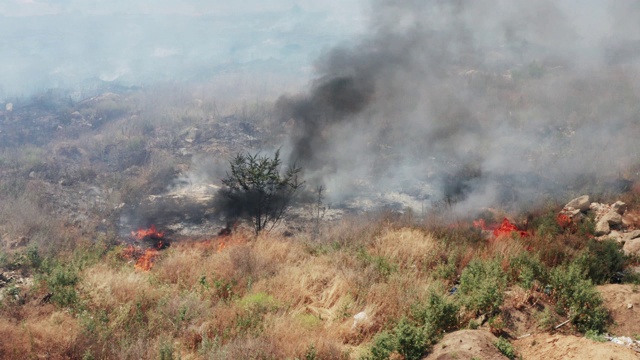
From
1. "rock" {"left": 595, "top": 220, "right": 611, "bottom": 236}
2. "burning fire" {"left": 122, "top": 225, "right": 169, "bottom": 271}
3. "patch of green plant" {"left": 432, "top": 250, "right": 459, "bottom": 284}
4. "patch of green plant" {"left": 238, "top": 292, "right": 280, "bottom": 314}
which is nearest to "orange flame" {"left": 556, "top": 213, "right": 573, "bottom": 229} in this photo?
"rock" {"left": 595, "top": 220, "right": 611, "bottom": 236}

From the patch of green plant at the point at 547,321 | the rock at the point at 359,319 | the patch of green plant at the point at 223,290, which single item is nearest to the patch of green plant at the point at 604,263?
the patch of green plant at the point at 547,321

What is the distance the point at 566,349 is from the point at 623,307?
5.39 feet

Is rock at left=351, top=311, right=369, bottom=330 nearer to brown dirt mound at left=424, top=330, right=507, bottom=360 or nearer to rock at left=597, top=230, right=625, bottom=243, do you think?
brown dirt mound at left=424, top=330, right=507, bottom=360

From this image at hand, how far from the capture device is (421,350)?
404 cm

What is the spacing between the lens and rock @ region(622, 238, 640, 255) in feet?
22.8

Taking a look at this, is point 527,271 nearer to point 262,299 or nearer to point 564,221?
point 262,299

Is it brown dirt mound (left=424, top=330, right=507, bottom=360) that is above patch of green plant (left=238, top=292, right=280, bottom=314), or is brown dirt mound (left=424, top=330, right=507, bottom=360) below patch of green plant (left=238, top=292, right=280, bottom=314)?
above

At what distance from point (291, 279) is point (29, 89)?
3769 cm

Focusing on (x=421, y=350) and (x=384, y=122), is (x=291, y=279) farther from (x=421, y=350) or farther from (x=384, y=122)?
(x=384, y=122)

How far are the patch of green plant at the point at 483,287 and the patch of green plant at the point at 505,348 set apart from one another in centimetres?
73

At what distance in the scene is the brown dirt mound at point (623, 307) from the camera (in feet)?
15.0

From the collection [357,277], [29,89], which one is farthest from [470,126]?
[29,89]

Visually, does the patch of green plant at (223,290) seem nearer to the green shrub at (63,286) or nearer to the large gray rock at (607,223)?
the green shrub at (63,286)

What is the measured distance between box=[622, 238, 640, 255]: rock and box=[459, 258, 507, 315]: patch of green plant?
3045 mm
